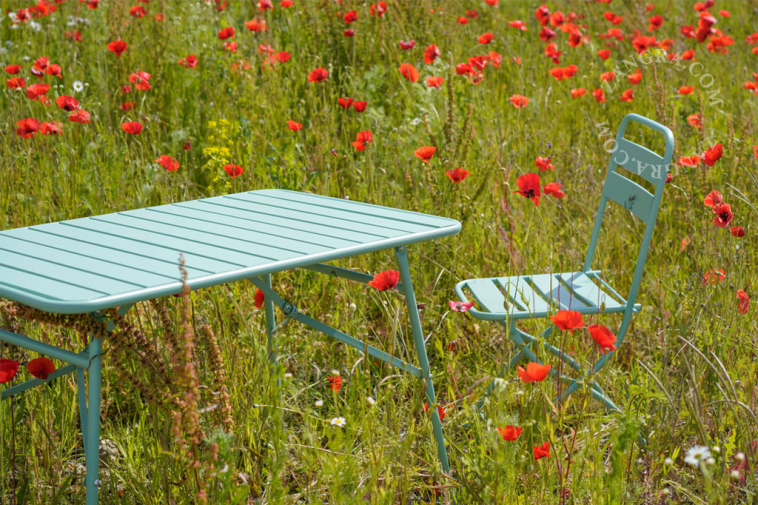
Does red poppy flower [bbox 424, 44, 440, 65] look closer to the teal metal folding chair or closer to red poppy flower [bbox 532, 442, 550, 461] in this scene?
the teal metal folding chair

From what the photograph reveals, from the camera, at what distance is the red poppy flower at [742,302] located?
2074 mm

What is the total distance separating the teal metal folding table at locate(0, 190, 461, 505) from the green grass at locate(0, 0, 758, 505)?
0.49ft

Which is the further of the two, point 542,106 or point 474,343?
point 542,106

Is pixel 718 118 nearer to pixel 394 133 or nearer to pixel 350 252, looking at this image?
pixel 394 133

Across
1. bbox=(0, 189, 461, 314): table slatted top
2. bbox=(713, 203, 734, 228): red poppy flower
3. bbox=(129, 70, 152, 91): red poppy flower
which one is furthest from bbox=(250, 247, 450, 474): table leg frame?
bbox=(129, 70, 152, 91): red poppy flower

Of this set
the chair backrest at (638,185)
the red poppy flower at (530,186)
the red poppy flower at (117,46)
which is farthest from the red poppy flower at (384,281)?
the red poppy flower at (117,46)

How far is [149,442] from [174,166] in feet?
3.12

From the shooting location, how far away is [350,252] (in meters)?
1.60

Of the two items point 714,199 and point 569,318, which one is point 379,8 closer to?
point 714,199

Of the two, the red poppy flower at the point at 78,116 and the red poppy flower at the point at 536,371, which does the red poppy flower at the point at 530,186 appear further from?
the red poppy flower at the point at 78,116

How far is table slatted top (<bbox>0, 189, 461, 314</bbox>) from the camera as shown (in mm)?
1355

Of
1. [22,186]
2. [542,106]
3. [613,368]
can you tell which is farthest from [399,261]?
[542,106]

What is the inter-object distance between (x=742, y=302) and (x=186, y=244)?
1.47m

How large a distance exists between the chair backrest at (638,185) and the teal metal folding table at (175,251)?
0.62 meters
